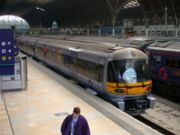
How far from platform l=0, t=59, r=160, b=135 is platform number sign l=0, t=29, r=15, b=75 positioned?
1457 mm

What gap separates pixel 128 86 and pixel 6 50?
6.28 m

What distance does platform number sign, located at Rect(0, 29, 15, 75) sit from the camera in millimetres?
18484

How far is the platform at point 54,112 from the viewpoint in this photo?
12.3 meters

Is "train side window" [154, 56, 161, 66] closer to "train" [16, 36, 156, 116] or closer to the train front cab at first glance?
"train" [16, 36, 156, 116]

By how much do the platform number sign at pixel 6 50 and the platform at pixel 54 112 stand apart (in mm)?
1457

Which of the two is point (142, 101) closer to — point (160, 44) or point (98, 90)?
point (98, 90)

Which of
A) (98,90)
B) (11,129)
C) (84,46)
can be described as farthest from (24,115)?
(84,46)

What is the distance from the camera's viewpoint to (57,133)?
12.0m

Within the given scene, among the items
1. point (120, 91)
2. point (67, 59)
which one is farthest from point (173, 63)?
point (67, 59)

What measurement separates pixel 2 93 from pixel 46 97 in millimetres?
2769

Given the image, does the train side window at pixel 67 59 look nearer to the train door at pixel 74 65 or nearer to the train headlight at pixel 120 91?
the train door at pixel 74 65

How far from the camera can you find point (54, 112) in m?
14.9

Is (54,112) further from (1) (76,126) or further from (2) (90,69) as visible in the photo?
(1) (76,126)

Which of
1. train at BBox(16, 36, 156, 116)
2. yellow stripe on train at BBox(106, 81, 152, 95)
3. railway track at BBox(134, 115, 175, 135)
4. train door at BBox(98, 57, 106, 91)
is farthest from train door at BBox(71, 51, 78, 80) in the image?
yellow stripe on train at BBox(106, 81, 152, 95)
